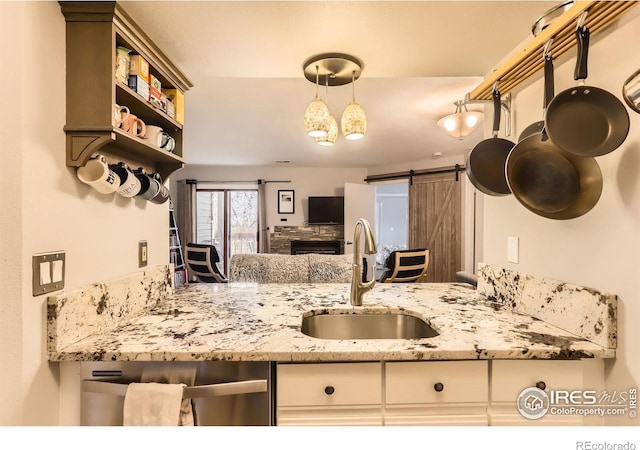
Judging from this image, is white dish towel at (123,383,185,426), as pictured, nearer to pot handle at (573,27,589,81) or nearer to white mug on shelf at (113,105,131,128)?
white mug on shelf at (113,105,131,128)

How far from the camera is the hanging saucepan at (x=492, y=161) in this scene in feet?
4.02

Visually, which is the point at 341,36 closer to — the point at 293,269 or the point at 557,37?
the point at 557,37

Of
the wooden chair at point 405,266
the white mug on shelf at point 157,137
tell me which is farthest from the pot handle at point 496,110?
the wooden chair at point 405,266

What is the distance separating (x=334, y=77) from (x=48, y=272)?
1.39m

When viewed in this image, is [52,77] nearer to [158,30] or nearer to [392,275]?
[158,30]

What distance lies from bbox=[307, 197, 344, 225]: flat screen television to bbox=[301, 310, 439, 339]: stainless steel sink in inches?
191

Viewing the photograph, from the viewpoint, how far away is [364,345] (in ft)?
3.04

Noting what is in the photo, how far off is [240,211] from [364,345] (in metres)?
5.82

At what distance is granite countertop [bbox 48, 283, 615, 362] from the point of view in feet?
2.91

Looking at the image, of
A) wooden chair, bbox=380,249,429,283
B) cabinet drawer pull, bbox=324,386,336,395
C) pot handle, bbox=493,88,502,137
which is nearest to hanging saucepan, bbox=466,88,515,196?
pot handle, bbox=493,88,502,137

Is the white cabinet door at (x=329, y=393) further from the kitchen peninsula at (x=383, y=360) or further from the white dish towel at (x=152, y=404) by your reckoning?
the white dish towel at (x=152, y=404)

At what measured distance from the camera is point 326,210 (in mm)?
6219

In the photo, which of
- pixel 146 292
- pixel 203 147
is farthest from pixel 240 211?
pixel 146 292

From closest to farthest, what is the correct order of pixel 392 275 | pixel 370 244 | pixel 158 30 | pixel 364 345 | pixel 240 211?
1. pixel 364 345
2. pixel 158 30
3. pixel 370 244
4. pixel 392 275
5. pixel 240 211
